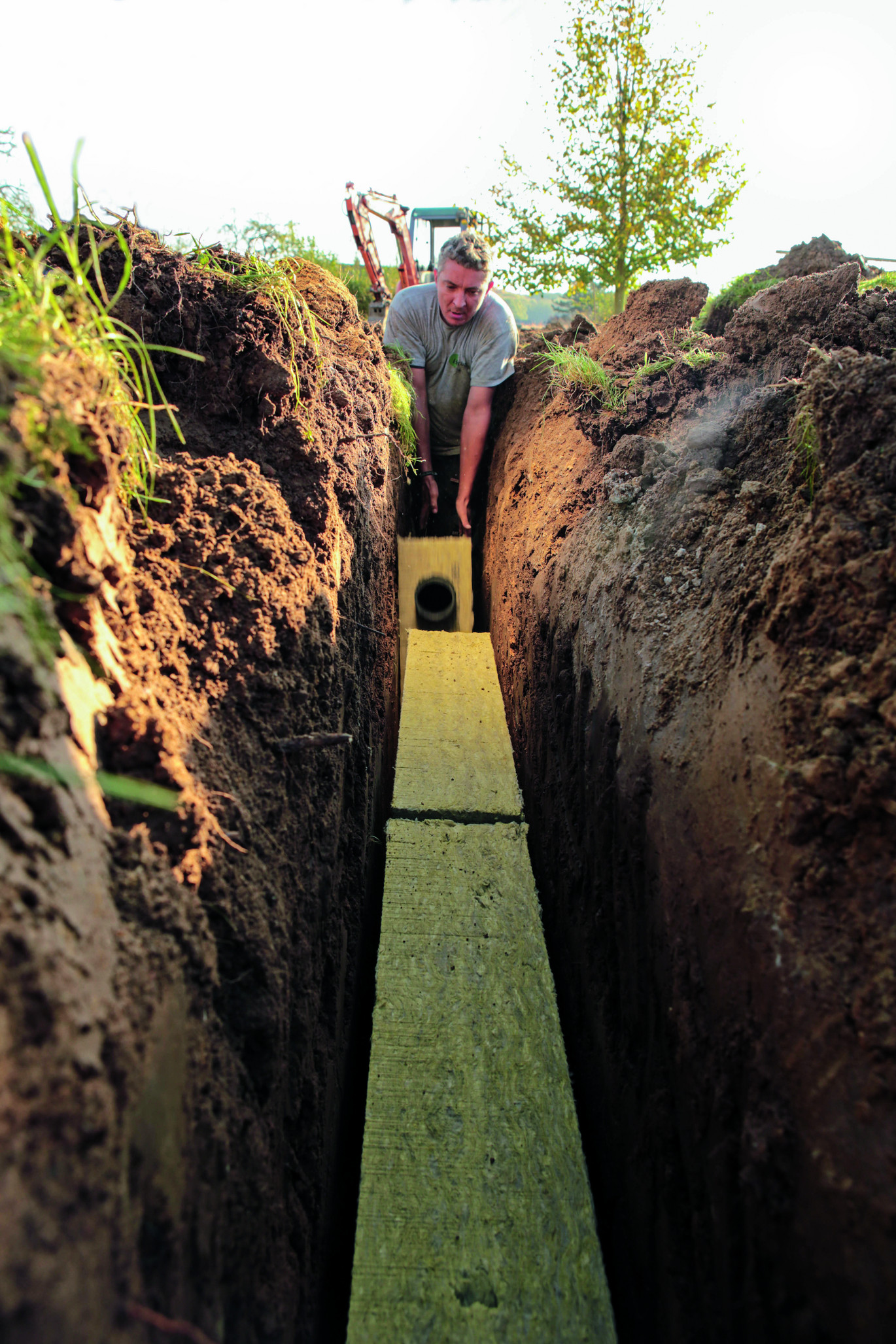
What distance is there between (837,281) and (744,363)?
398 millimetres

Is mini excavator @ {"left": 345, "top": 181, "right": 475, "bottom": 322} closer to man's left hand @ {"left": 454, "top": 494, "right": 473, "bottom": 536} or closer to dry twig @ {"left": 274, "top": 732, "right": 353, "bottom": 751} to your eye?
man's left hand @ {"left": 454, "top": 494, "right": 473, "bottom": 536}

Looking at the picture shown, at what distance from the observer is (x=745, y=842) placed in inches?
57.7

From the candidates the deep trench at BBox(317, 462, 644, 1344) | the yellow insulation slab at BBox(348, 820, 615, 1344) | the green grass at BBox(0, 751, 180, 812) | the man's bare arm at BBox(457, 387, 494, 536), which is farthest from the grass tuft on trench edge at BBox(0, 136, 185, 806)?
the man's bare arm at BBox(457, 387, 494, 536)

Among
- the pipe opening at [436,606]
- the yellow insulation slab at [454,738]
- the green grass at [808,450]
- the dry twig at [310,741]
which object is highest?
the green grass at [808,450]

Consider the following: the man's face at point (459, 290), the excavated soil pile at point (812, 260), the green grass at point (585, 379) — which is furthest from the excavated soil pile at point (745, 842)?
the man's face at point (459, 290)

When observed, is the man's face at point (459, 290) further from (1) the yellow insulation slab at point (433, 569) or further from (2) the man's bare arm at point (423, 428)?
(1) the yellow insulation slab at point (433, 569)

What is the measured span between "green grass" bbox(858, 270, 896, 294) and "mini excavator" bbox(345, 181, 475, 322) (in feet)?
17.5

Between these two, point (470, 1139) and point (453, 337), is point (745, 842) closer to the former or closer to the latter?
point (470, 1139)

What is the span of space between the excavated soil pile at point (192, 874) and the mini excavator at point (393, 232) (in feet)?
20.3

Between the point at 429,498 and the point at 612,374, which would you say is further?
the point at 429,498

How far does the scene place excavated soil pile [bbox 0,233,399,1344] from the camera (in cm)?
89

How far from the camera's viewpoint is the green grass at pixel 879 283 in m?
2.93

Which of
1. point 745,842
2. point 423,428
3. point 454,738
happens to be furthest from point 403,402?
point 745,842

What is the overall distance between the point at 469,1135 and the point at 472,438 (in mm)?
4357
